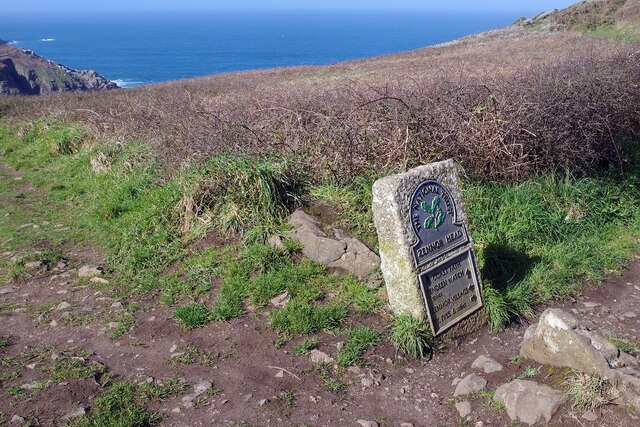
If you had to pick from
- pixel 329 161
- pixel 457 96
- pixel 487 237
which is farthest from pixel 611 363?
pixel 457 96

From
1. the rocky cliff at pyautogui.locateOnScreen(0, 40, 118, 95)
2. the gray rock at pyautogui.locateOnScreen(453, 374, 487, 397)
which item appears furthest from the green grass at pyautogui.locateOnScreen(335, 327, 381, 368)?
the rocky cliff at pyautogui.locateOnScreen(0, 40, 118, 95)

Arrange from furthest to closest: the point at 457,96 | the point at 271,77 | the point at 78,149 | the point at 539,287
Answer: the point at 271,77 < the point at 78,149 < the point at 457,96 < the point at 539,287

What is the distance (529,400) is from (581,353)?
0.49 m

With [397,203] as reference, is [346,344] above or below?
below

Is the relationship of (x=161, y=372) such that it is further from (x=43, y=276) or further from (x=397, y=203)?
(x=43, y=276)

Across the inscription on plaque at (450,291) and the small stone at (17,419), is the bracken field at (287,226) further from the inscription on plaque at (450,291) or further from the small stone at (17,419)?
the inscription on plaque at (450,291)

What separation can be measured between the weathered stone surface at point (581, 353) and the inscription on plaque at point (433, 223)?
91 centimetres

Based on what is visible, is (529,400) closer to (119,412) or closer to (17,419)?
(119,412)

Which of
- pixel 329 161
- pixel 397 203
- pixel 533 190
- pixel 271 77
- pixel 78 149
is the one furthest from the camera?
pixel 271 77

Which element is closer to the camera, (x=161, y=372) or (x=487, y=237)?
(x=161, y=372)

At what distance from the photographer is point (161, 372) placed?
13.0ft

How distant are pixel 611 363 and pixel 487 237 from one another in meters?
2.30

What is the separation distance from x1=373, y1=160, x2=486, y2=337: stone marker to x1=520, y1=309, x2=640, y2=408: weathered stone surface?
639 millimetres

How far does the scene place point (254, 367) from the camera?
403 centimetres
